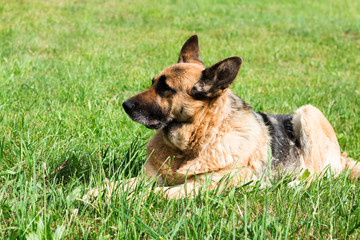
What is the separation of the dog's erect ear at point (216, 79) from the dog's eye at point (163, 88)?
200mm

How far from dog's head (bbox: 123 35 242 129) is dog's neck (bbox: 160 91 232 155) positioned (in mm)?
49

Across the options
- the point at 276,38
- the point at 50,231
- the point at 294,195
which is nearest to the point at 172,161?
the point at 294,195

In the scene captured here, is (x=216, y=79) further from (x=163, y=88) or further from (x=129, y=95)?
(x=129, y=95)

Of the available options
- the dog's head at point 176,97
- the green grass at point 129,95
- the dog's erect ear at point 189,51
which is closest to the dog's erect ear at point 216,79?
the dog's head at point 176,97

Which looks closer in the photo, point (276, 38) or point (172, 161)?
point (172, 161)

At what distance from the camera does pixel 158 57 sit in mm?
7500

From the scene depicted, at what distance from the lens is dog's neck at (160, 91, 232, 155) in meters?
3.36

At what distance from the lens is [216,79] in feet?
10.7

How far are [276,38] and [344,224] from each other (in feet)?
28.0

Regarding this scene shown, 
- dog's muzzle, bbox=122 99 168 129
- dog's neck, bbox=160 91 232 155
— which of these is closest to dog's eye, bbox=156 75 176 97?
dog's muzzle, bbox=122 99 168 129

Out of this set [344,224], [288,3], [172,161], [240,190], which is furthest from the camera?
[288,3]

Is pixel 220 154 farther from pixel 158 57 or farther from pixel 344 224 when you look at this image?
pixel 158 57

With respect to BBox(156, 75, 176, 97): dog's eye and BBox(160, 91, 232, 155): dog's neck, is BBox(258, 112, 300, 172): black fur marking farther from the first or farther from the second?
BBox(156, 75, 176, 97): dog's eye

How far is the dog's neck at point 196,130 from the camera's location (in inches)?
132
